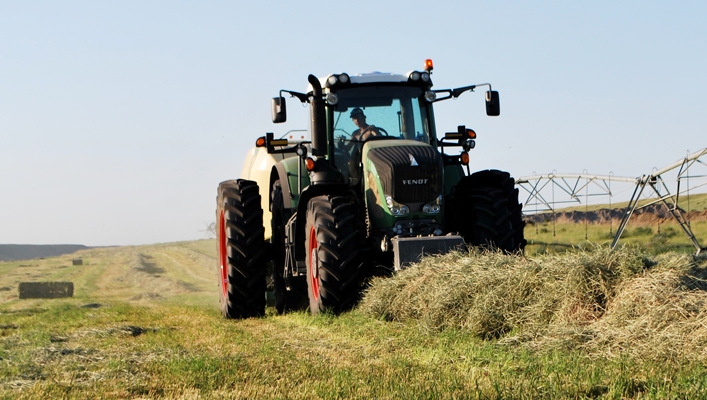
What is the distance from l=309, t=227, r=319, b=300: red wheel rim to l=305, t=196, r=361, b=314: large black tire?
1 cm

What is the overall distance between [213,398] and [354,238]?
4.51 meters

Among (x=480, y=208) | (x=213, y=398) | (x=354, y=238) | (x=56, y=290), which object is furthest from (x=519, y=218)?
(x=56, y=290)

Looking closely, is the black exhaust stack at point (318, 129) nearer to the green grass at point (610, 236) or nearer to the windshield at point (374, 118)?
the windshield at point (374, 118)

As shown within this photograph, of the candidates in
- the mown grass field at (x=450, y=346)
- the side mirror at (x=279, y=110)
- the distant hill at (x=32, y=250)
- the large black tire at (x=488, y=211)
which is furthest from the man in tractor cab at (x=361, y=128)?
the distant hill at (x=32, y=250)

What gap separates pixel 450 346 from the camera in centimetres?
734

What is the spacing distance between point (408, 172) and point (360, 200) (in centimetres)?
91

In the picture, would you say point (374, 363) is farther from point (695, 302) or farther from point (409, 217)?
point (409, 217)

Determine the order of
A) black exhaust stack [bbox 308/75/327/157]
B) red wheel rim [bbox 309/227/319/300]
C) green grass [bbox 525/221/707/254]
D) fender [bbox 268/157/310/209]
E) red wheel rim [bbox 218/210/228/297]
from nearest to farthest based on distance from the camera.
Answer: red wheel rim [bbox 309/227/319/300] < black exhaust stack [bbox 308/75/327/157] < fender [bbox 268/157/310/209] < red wheel rim [bbox 218/210/228/297] < green grass [bbox 525/221/707/254]

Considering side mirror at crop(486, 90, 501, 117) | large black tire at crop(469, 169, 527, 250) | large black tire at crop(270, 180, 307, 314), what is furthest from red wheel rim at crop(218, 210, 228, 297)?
side mirror at crop(486, 90, 501, 117)

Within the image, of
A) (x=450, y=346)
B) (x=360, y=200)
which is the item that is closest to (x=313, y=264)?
(x=360, y=200)

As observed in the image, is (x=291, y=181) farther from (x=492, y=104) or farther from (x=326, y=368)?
(x=326, y=368)

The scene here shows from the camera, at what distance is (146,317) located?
13172 mm

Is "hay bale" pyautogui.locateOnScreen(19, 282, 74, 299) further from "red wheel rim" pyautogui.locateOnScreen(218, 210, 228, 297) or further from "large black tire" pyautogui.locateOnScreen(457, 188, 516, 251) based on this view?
"large black tire" pyautogui.locateOnScreen(457, 188, 516, 251)

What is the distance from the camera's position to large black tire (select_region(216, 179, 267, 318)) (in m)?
11.7
